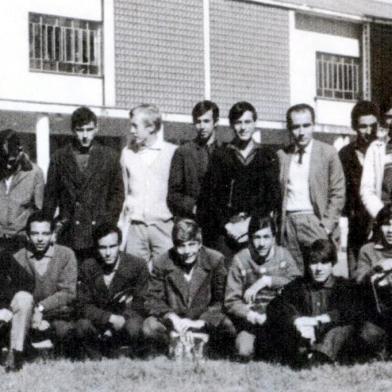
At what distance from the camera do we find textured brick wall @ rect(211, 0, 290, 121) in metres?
22.7

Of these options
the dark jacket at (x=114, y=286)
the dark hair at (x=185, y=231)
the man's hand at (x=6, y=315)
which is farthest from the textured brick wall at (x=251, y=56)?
the man's hand at (x=6, y=315)

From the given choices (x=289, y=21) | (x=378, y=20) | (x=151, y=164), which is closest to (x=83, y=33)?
(x=289, y=21)

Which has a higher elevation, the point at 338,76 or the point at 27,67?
the point at 338,76

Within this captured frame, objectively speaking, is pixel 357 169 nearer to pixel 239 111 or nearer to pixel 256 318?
pixel 239 111

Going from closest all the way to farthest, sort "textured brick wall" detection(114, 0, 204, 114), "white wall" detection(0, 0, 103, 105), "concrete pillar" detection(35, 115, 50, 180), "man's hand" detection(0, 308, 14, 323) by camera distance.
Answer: "man's hand" detection(0, 308, 14, 323) → "concrete pillar" detection(35, 115, 50, 180) → "white wall" detection(0, 0, 103, 105) → "textured brick wall" detection(114, 0, 204, 114)

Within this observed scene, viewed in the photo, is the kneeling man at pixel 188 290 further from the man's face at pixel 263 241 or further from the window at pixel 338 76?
the window at pixel 338 76

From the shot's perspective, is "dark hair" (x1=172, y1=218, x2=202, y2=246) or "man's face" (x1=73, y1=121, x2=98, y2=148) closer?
"dark hair" (x1=172, y1=218, x2=202, y2=246)

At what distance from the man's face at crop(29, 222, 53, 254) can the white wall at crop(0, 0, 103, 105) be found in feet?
41.9

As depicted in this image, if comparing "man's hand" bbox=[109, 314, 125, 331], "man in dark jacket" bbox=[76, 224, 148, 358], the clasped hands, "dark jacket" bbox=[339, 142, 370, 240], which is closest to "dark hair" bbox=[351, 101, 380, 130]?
"dark jacket" bbox=[339, 142, 370, 240]

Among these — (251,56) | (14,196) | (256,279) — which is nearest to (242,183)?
(256,279)

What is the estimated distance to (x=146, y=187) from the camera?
24.6ft

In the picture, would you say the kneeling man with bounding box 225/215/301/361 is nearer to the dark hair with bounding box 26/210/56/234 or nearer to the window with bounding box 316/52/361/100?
the dark hair with bounding box 26/210/56/234

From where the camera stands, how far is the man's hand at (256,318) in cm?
700

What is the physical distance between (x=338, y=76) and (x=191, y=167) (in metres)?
19.3
